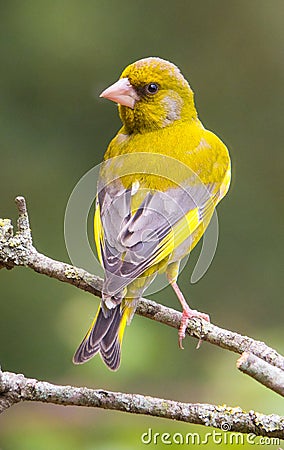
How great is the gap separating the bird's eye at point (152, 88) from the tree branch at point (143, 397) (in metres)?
0.75

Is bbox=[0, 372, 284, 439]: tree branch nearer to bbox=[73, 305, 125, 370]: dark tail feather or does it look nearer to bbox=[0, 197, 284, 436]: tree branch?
bbox=[0, 197, 284, 436]: tree branch

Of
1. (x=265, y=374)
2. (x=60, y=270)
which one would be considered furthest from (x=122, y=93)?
(x=265, y=374)

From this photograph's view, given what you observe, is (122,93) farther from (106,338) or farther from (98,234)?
(106,338)

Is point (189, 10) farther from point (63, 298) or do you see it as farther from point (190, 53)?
point (63, 298)

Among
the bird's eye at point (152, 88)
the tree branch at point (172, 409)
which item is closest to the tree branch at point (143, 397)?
the tree branch at point (172, 409)

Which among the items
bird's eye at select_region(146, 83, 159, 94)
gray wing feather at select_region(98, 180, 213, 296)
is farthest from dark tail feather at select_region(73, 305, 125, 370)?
bird's eye at select_region(146, 83, 159, 94)

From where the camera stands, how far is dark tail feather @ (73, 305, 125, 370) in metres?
2.15

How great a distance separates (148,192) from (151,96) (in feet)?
1.32

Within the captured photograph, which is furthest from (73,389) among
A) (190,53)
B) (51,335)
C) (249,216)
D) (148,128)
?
(190,53)

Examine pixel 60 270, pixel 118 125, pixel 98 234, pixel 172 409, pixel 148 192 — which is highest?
pixel 118 125

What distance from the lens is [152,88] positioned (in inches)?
112

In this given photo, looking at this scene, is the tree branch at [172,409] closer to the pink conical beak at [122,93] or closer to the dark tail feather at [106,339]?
the dark tail feather at [106,339]
